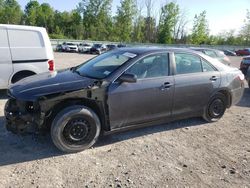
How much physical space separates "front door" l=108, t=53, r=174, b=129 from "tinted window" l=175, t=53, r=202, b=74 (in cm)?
26

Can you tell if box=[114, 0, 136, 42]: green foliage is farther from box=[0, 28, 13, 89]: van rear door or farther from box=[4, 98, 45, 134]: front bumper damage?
box=[4, 98, 45, 134]: front bumper damage

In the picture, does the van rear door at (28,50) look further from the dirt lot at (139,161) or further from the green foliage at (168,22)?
the green foliage at (168,22)

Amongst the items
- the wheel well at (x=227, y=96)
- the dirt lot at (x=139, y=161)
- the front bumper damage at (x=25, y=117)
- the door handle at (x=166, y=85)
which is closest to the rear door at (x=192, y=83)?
the door handle at (x=166, y=85)

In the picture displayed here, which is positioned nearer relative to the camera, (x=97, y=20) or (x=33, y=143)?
(x=33, y=143)

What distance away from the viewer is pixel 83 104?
14.4ft

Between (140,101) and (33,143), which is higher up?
(140,101)

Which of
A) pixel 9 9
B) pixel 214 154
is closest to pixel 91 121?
pixel 214 154

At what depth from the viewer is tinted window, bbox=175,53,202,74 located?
5211mm

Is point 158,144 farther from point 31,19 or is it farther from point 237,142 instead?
point 31,19

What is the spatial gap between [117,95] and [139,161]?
1078mm

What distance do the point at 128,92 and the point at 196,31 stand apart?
2661 inches

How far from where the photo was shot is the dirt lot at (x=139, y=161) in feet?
11.8

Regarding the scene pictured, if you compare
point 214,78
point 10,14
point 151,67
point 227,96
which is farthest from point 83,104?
point 10,14

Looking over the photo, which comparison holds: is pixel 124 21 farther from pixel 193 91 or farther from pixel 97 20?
pixel 193 91
